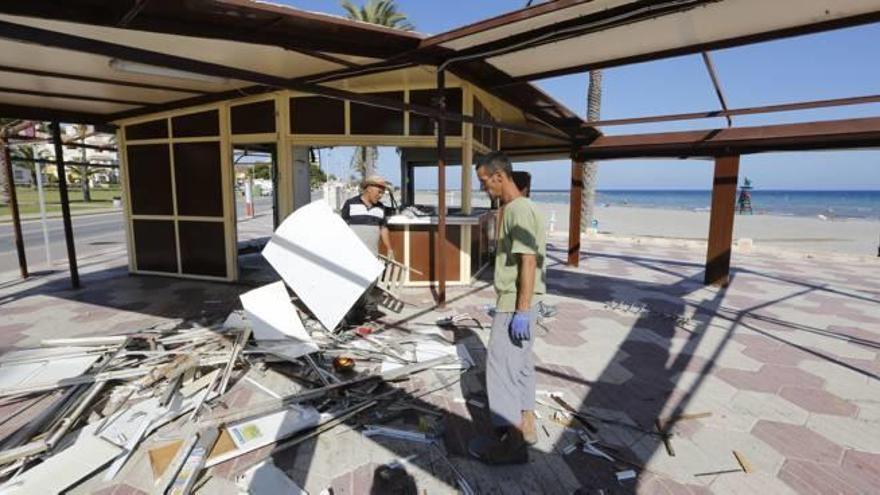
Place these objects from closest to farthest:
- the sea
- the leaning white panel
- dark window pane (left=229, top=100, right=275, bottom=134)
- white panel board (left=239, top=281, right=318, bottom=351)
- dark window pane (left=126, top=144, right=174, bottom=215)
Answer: white panel board (left=239, top=281, right=318, bottom=351), the leaning white panel, dark window pane (left=229, top=100, right=275, bottom=134), dark window pane (left=126, top=144, right=174, bottom=215), the sea

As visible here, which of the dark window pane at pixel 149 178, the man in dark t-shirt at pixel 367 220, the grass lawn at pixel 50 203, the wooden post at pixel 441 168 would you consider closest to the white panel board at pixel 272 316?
the man in dark t-shirt at pixel 367 220

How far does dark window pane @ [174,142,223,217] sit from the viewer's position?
22.3ft

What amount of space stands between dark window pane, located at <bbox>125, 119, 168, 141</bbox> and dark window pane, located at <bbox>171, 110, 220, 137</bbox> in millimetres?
230

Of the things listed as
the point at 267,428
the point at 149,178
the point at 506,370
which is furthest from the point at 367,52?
the point at 149,178

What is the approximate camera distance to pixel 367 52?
423cm

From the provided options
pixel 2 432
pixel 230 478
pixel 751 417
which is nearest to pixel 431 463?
pixel 230 478

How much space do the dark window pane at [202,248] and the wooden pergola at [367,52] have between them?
192cm

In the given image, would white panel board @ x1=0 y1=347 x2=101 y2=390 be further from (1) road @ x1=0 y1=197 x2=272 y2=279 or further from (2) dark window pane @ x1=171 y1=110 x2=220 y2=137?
(1) road @ x1=0 y1=197 x2=272 y2=279

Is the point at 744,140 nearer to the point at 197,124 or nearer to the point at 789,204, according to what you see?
the point at 197,124

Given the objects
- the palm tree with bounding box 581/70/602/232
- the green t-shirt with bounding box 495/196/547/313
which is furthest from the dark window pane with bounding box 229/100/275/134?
the palm tree with bounding box 581/70/602/232

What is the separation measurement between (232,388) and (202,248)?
453 cm

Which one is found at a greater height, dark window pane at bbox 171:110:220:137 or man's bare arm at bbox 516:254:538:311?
dark window pane at bbox 171:110:220:137

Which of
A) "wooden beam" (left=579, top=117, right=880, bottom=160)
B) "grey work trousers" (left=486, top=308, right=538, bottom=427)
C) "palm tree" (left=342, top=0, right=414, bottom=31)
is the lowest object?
"grey work trousers" (left=486, top=308, right=538, bottom=427)

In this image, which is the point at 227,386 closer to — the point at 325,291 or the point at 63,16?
the point at 325,291
